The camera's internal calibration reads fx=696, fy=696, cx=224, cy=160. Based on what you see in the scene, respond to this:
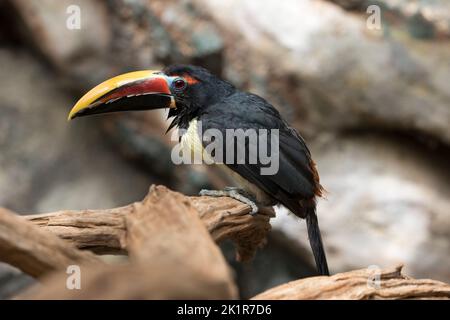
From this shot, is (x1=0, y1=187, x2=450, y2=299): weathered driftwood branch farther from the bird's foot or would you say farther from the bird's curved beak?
the bird's curved beak

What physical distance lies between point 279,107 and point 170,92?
232cm

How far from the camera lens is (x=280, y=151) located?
3980 millimetres

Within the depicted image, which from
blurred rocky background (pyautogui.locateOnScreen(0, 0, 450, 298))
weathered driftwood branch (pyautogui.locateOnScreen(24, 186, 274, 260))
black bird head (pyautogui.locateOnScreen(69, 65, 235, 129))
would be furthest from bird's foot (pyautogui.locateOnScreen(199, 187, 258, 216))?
blurred rocky background (pyautogui.locateOnScreen(0, 0, 450, 298))

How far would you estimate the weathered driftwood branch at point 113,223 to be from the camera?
313 cm

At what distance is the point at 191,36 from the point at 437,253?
9.69ft

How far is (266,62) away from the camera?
630 cm

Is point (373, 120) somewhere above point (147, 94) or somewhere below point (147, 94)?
above

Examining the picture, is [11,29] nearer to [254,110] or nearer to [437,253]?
[254,110]

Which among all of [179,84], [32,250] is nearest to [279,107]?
[179,84]

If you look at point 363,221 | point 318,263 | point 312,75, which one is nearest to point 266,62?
point 312,75

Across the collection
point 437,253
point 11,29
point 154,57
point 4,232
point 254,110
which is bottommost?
point 4,232

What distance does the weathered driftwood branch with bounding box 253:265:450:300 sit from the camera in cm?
293

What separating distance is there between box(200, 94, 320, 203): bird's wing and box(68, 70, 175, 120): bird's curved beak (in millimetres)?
305

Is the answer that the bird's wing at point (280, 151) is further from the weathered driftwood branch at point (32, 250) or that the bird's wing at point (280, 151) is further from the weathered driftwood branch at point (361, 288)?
the weathered driftwood branch at point (32, 250)
